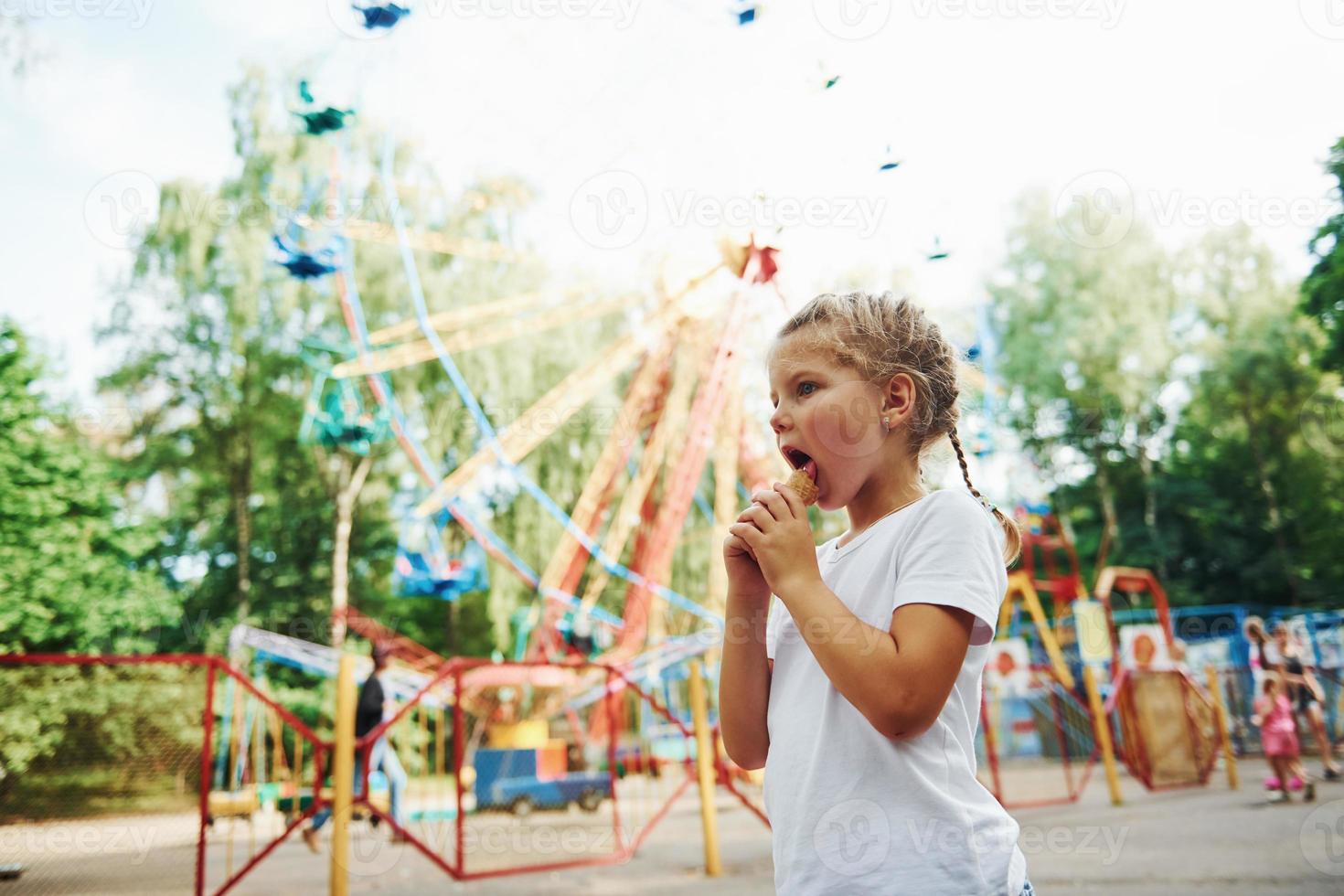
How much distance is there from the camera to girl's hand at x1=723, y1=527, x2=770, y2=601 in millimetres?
1316

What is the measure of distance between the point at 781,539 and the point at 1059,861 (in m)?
5.14

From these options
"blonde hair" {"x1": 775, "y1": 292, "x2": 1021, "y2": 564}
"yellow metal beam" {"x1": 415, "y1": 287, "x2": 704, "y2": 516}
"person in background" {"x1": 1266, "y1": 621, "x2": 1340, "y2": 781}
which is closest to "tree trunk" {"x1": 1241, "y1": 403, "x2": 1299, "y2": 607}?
"person in background" {"x1": 1266, "y1": 621, "x2": 1340, "y2": 781}

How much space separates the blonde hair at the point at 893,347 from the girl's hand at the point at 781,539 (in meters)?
0.24

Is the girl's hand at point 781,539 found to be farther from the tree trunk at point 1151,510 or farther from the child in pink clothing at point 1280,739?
the tree trunk at point 1151,510

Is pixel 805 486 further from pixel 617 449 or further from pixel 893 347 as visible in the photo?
pixel 617 449

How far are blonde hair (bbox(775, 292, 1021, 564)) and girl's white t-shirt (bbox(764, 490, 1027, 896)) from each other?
176mm

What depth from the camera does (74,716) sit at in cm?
605

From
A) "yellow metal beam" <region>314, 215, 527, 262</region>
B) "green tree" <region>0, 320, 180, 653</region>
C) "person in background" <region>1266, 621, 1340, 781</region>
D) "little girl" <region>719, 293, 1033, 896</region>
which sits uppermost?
"yellow metal beam" <region>314, 215, 527, 262</region>

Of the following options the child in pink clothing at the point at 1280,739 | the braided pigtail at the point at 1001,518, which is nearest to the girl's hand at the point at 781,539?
the braided pigtail at the point at 1001,518

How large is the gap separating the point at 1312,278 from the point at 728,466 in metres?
9.33

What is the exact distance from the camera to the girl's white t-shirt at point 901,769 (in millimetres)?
1104

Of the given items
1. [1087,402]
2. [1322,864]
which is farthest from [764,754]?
[1087,402]

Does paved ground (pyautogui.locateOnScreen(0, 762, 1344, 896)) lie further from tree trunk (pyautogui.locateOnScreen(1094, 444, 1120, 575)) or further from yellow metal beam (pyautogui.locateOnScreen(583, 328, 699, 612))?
tree trunk (pyautogui.locateOnScreen(1094, 444, 1120, 575))

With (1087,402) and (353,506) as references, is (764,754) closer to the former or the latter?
(353,506)
